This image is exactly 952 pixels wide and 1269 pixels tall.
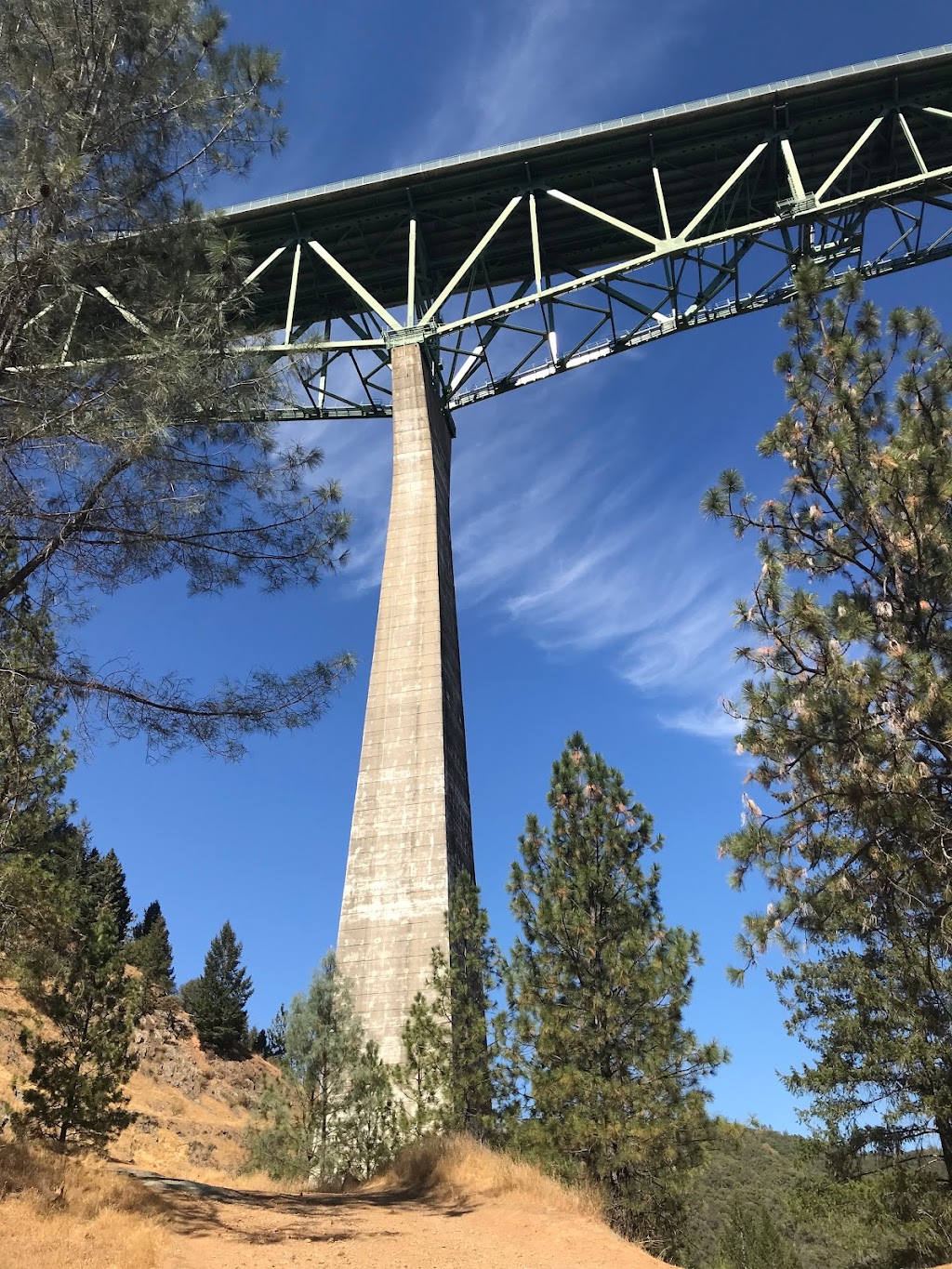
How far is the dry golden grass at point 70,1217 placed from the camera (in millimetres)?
6668

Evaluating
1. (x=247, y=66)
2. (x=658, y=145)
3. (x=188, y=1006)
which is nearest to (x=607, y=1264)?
(x=247, y=66)

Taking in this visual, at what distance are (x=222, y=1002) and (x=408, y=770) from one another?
42103 mm

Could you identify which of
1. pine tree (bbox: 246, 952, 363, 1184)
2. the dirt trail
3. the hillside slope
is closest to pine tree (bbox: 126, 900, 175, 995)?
the hillside slope

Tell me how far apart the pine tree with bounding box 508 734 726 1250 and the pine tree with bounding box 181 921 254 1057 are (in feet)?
144

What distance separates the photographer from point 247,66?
385 inches

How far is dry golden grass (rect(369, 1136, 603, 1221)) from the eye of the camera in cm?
1052

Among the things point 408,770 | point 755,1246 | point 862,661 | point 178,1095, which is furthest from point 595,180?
point 755,1246

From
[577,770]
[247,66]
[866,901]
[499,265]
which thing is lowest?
[866,901]

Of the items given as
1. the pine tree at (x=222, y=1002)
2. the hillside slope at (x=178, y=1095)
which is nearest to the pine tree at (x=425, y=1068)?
the hillside slope at (x=178, y=1095)

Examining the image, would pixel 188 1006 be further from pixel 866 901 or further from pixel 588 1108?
pixel 866 901

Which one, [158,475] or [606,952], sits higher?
[158,475]

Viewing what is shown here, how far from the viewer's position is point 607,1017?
12.9m

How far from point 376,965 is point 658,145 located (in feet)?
72.8

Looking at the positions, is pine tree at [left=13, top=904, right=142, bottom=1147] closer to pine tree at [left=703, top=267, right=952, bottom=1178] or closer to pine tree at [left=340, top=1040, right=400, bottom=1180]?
pine tree at [left=340, top=1040, right=400, bottom=1180]
